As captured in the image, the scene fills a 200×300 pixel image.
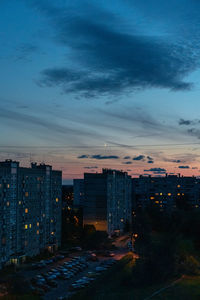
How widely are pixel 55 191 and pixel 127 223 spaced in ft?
113

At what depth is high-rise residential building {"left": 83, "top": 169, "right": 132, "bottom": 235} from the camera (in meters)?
91.2

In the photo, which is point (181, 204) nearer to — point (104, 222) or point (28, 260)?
point (104, 222)

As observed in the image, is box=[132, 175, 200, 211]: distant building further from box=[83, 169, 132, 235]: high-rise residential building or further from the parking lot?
the parking lot

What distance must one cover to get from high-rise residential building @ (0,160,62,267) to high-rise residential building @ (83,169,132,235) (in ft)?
62.0

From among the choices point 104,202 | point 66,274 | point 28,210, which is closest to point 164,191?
point 104,202

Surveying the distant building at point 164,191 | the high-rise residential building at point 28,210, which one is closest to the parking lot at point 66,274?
the high-rise residential building at point 28,210

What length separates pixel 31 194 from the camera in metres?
64.7

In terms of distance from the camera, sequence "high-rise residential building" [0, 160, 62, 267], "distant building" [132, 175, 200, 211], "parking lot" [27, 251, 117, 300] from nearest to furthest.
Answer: "parking lot" [27, 251, 117, 300], "high-rise residential building" [0, 160, 62, 267], "distant building" [132, 175, 200, 211]

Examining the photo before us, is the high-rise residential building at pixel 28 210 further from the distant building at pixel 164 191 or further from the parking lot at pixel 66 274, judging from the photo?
the distant building at pixel 164 191

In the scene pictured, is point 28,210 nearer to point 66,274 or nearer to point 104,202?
point 66,274

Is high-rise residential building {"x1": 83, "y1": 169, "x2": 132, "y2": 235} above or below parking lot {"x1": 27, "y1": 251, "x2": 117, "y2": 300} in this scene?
above

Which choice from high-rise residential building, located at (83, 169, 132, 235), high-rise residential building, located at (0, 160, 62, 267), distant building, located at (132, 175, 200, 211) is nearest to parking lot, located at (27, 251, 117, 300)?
Answer: high-rise residential building, located at (0, 160, 62, 267)

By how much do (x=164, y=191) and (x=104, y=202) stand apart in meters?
48.1

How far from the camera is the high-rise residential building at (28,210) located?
56.9m
